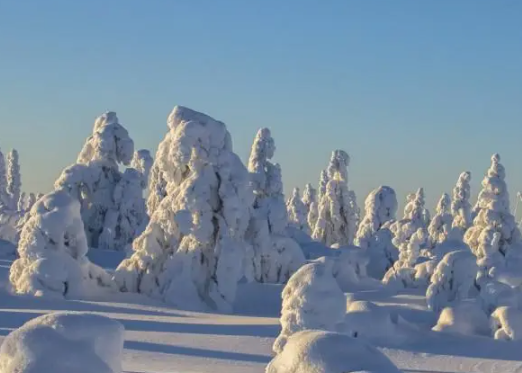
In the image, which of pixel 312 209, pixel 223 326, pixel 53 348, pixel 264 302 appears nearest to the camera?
pixel 53 348

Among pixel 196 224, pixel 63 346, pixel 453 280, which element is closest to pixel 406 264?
pixel 453 280

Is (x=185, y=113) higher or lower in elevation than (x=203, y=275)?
higher

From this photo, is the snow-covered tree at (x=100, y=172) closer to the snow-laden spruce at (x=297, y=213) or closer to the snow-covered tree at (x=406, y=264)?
the snow-covered tree at (x=406, y=264)

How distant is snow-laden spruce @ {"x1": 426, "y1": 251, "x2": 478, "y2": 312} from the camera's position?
88.5ft

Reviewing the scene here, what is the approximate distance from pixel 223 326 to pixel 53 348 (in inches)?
519

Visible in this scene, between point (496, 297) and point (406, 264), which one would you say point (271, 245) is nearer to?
point (406, 264)

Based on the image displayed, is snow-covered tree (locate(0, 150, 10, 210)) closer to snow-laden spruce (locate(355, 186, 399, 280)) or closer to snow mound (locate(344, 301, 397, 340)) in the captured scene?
snow-laden spruce (locate(355, 186, 399, 280))

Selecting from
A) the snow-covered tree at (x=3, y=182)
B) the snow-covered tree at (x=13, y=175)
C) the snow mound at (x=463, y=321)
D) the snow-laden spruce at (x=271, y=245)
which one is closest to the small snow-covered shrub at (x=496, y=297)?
the snow mound at (x=463, y=321)

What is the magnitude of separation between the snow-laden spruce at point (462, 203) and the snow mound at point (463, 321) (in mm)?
34515

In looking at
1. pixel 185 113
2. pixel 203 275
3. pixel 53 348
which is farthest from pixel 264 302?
pixel 53 348

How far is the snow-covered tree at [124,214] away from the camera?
1501 inches

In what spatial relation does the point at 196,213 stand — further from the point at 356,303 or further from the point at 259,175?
the point at 259,175

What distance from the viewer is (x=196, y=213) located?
2555cm

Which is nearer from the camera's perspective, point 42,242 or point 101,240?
point 42,242
